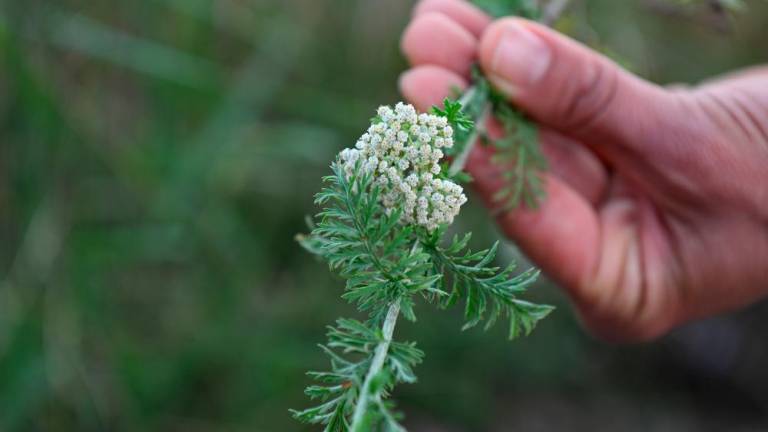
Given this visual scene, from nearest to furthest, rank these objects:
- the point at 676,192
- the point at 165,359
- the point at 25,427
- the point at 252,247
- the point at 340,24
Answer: the point at 676,192, the point at 25,427, the point at 165,359, the point at 252,247, the point at 340,24

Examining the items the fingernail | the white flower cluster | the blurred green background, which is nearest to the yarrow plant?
the white flower cluster

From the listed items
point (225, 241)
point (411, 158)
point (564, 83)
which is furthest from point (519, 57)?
point (225, 241)

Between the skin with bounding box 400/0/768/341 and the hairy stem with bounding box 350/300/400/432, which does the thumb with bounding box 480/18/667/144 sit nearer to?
the skin with bounding box 400/0/768/341

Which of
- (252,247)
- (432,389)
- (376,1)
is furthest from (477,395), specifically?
(376,1)

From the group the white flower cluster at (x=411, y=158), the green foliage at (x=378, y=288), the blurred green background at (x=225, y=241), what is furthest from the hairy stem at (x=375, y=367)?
the blurred green background at (x=225, y=241)

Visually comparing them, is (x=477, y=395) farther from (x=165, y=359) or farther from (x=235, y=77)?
(x=235, y=77)

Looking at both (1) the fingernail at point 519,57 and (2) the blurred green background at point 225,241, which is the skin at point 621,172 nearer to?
(1) the fingernail at point 519,57

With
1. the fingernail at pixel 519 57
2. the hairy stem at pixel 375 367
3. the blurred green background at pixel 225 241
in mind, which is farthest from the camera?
the blurred green background at pixel 225 241
